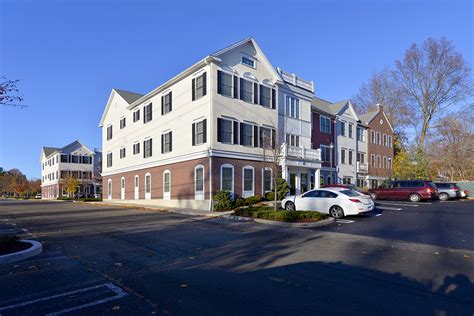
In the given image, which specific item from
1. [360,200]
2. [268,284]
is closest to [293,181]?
[360,200]

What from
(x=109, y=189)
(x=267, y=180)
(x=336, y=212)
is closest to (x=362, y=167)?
(x=267, y=180)

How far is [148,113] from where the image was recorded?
3091 cm

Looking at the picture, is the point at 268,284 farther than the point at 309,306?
Yes

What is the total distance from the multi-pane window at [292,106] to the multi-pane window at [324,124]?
5.75 meters

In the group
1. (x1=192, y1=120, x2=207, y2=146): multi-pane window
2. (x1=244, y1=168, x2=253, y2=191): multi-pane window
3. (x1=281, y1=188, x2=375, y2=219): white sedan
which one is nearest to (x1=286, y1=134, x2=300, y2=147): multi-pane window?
(x1=244, y1=168, x2=253, y2=191): multi-pane window

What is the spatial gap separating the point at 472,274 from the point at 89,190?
243 ft

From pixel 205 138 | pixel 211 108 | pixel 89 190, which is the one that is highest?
pixel 211 108

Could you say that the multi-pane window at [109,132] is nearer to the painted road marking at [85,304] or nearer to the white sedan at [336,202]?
the white sedan at [336,202]

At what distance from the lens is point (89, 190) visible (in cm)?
7094

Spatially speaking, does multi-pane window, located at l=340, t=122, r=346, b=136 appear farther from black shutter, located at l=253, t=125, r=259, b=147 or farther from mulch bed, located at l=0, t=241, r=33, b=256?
mulch bed, located at l=0, t=241, r=33, b=256

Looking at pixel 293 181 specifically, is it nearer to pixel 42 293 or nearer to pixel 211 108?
pixel 211 108

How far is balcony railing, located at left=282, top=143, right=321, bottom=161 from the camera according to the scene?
25.8m

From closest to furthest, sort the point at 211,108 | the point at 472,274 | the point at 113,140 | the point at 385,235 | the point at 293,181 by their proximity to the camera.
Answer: the point at 472,274, the point at 385,235, the point at 211,108, the point at 293,181, the point at 113,140

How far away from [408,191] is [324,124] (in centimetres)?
1145
